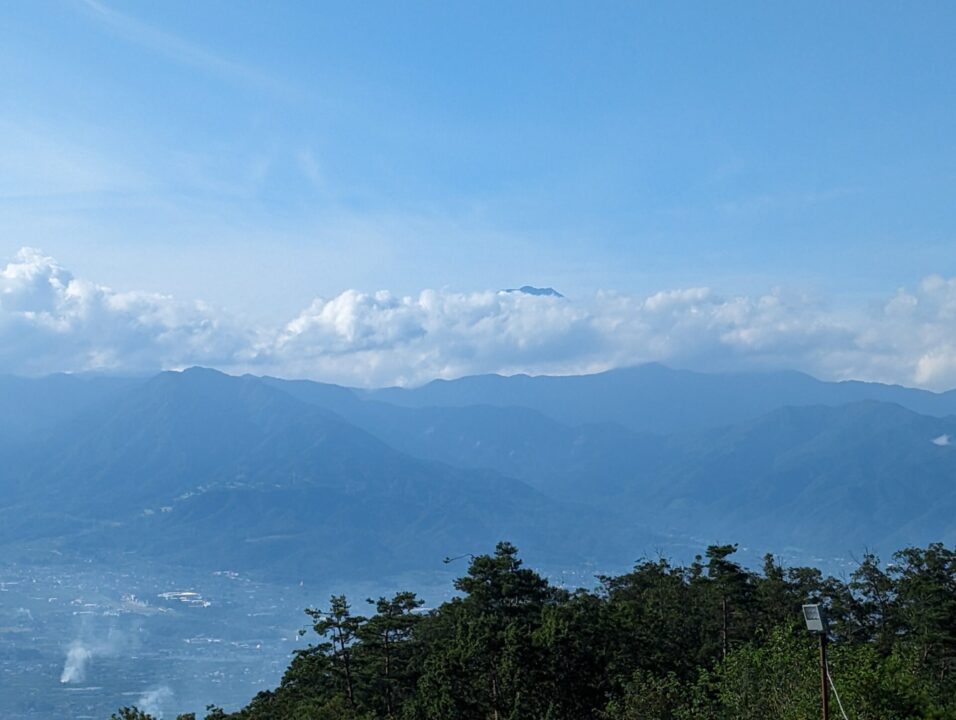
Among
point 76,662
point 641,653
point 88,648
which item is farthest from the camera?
point 88,648

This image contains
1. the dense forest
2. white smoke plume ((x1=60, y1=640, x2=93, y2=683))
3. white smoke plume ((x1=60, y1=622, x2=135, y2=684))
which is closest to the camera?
the dense forest

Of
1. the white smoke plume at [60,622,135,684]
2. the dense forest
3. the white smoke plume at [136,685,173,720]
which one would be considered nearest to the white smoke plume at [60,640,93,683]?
the white smoke plume at [60,622,135,684]

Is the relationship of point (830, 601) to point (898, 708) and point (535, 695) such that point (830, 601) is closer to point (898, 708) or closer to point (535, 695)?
point (535, 695)

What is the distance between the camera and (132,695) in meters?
154

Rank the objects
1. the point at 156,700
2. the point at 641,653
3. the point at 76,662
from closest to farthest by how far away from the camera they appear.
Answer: the point at 641,653, the point at 156,700, the point at 76,662

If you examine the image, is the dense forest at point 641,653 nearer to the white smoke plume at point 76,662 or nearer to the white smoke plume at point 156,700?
the white smoke plume at point 156,700

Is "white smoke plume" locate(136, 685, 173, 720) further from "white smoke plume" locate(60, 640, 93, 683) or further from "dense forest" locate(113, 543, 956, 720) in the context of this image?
"dense forest" locate(113, 543, 956, 720)

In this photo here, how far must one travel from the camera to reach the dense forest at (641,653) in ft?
87.4

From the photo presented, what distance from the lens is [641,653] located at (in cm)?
3928

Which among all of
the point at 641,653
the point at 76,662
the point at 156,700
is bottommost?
the point at 641,653

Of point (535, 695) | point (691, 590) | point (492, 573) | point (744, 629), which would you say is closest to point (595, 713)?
point (535, 695)

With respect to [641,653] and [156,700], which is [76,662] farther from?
[641,653]

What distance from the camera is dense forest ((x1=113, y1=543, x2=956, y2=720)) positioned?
87.4 ft

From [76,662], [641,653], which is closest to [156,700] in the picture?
[76,662]
